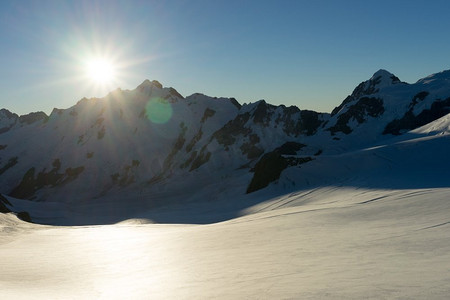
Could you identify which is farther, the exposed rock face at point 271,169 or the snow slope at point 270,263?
the exposed rock face at point 271,169

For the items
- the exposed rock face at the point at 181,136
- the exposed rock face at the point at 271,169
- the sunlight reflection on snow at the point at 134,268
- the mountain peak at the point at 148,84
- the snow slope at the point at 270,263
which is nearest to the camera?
the snow slope at the point at 270,263

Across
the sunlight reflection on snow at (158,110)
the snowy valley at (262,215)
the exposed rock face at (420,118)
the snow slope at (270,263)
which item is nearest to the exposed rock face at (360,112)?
the snowy valley at (262,215)

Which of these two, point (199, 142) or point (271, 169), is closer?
point (271, 169)

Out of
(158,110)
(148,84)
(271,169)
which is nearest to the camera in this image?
(271,169)

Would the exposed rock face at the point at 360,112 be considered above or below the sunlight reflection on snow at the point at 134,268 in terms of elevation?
above

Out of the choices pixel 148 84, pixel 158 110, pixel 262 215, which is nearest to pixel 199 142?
pixel 158 110

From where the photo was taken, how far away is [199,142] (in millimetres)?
127625

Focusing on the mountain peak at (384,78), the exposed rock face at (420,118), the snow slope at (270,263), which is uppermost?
the mountain peak at (384,78)

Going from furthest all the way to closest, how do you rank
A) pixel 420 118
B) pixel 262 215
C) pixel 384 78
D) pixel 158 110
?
pixel 158 110, pixel 384 78, pixel 420 118, pixel 262 215

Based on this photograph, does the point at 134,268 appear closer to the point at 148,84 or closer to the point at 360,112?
the point at 360,112

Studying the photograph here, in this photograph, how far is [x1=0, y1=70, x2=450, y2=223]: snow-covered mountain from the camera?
59.4m

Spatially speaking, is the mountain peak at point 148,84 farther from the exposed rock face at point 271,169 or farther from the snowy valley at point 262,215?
the exposed rock face at point 271,169

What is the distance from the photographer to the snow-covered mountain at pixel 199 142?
59403 mm

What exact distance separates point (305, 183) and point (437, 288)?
127 feet
